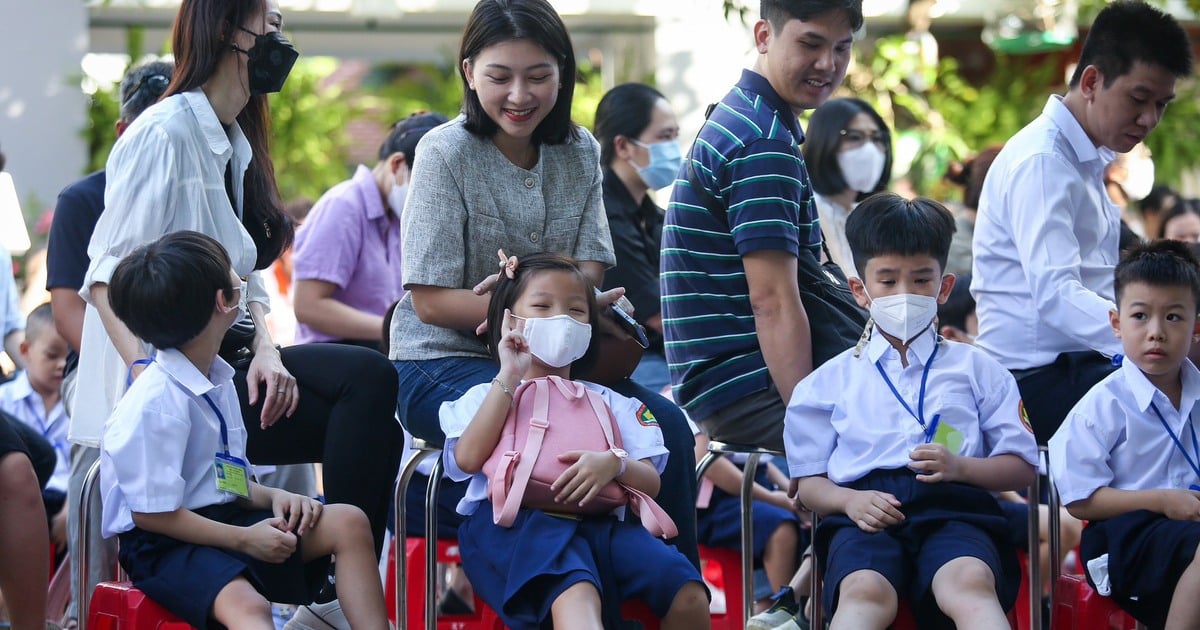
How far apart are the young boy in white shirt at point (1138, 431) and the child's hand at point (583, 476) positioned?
1.08m

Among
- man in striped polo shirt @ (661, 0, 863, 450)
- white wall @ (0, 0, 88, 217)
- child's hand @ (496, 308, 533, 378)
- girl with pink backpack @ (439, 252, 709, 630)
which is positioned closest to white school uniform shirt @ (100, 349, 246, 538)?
girl with pink backpack @ (439, 252, 709, 630)

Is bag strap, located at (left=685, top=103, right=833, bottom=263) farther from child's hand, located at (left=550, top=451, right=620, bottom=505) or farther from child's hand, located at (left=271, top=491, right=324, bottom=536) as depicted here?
child's hand, located at (left=271, top=491, right=324, bottom=536)

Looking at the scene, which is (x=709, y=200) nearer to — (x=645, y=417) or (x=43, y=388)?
(x=645, y=417)

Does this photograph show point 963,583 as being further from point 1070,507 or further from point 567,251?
point 567,251

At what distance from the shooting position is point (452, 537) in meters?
4.36

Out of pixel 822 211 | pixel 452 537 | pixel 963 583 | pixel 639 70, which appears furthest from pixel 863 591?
pixel 639 70

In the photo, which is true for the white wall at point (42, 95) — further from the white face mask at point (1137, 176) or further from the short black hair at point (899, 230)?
the short black hair at point (899, 230)

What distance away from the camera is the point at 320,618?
3.24 m

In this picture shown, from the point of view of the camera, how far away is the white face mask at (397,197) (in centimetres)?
498

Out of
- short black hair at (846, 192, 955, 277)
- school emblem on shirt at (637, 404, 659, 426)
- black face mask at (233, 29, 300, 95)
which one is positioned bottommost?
school emblem on shirt at (637, 404, 659, 426)

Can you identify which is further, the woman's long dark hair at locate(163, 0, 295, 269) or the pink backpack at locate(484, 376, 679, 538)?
the woman's long dark hair at locate(163, 0, 295, 269)

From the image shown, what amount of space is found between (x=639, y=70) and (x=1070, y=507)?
814 centimetres

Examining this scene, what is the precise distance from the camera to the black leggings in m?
3.28

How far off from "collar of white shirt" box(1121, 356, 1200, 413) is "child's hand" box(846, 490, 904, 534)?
0.64 metres
